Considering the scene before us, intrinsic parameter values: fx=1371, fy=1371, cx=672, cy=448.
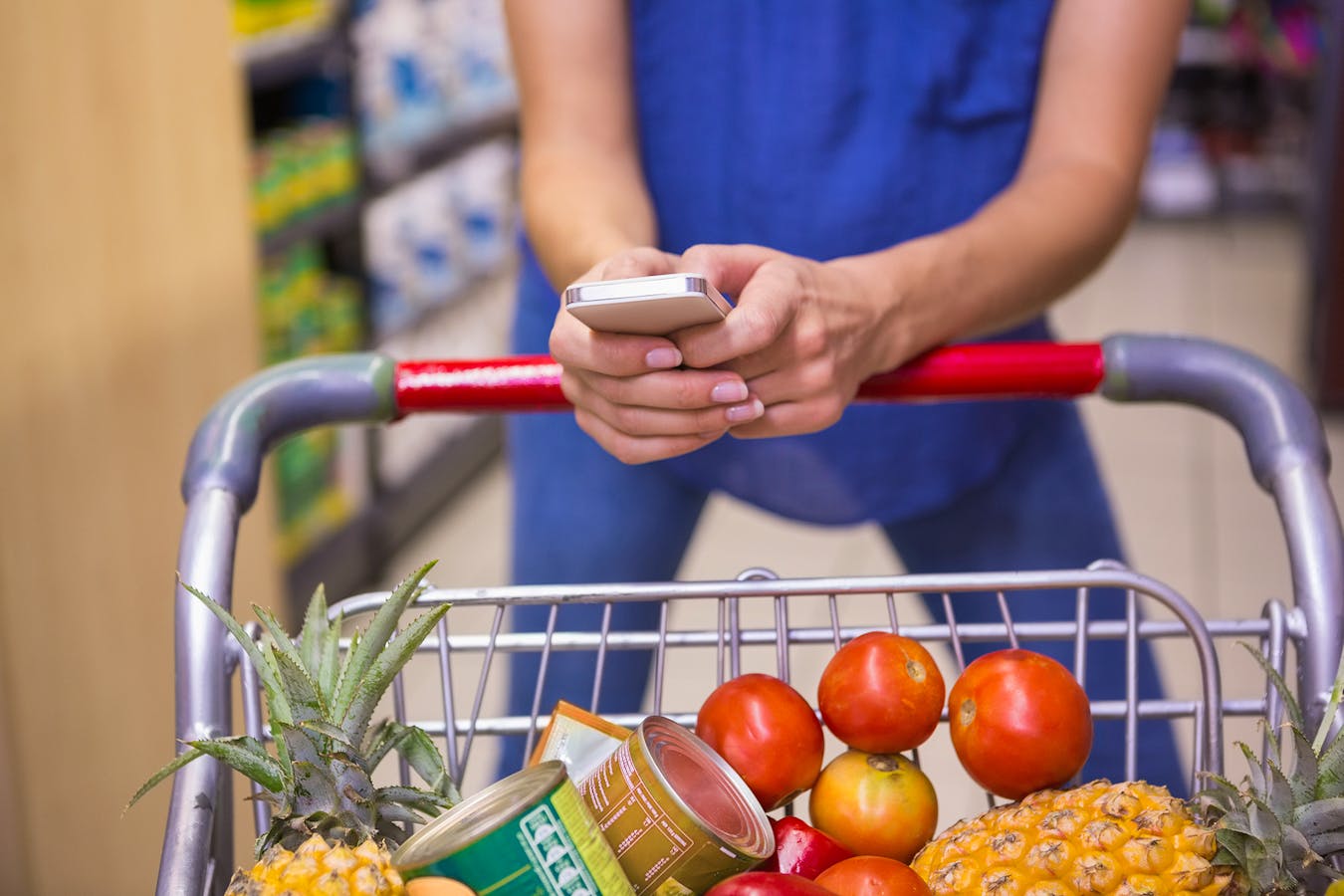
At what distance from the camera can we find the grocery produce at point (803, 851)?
83 cm

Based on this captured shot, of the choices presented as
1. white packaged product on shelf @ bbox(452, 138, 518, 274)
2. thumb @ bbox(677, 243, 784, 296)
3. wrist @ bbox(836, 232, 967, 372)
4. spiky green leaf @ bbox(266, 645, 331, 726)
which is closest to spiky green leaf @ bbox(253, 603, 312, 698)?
spiky green leaf @ bbox(266, 645, 331, 726)

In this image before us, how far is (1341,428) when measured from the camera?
14.1 feet

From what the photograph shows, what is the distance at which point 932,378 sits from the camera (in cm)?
101

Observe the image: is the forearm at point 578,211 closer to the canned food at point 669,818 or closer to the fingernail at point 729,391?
the fingernail at point 729,391

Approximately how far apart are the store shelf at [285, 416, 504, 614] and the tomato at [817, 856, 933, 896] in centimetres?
239

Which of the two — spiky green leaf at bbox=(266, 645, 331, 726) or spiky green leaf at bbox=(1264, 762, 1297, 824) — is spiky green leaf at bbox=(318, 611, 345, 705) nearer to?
spiky green leaf at bbox=(266, 645, 331, 726)

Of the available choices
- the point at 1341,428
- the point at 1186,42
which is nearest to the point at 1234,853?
the point at 1341,428

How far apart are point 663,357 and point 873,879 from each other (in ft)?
1.15

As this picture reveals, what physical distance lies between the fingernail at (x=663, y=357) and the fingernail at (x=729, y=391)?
4cm

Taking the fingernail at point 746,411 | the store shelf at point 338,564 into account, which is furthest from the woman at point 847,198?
the store shelf at point 338,564

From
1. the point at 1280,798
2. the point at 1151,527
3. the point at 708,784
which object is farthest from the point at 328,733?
the point at 1151,527

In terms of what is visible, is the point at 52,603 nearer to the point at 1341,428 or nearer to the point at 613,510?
the point at 613,510

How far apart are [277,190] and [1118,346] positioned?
220 cm

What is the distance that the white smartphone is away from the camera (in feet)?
2.62
